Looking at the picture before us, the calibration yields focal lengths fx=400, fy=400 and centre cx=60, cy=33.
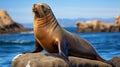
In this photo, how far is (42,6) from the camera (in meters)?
9.06

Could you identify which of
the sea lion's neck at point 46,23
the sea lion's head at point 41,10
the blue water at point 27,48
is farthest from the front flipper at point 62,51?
the blue water at point 27,48

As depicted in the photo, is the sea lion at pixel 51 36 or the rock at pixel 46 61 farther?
the sea lion at pixel 51 36

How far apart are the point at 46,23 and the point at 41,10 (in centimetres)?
37

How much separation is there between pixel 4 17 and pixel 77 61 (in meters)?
87.7

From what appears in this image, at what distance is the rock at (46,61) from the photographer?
8406 millimetres

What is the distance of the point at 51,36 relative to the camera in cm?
898

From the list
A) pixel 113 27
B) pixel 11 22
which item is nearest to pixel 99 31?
pixel 113 27

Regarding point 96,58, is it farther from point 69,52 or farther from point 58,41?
point 58,41

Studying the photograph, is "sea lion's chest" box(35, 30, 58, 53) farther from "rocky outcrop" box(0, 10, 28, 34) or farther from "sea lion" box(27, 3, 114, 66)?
"rocky outcrop" box(0, 10, 28, 34)

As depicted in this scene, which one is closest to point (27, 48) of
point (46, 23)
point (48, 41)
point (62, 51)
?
point (46, 23)

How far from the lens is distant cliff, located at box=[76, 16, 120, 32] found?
310 feet

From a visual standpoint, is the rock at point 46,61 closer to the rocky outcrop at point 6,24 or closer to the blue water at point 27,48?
the blue water at point 27,48

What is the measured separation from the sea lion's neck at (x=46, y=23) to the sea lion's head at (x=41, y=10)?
0.24 feet

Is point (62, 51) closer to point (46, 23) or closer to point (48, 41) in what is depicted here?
point (48, 41)
